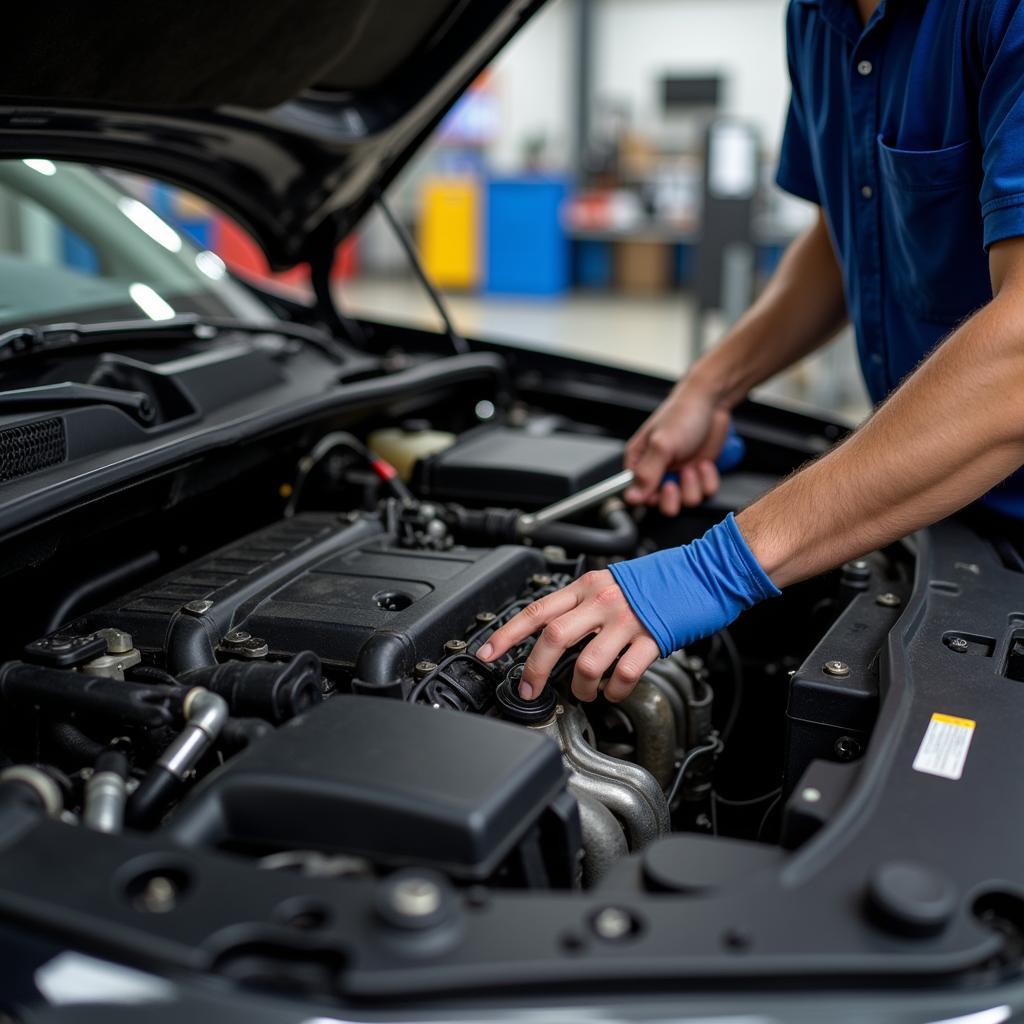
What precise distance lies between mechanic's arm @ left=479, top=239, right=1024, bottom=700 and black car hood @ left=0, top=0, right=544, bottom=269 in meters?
0.83

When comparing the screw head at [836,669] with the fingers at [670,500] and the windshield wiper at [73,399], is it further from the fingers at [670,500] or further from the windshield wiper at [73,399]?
the windshield wiper at [73,399]

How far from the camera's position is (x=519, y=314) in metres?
9.42

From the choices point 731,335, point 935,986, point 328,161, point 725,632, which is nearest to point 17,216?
point 328,161

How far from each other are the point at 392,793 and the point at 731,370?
120 cm

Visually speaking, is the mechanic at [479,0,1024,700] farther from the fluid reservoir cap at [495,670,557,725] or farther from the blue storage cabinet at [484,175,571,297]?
the blue storage cabinet at [484,175,571,297]

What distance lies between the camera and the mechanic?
3.66ft

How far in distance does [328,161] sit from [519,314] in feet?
25.1

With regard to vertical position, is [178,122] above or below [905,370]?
above

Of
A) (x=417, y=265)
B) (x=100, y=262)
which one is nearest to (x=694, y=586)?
(x=417, y=265)

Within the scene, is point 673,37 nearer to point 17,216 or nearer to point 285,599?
point 17,216

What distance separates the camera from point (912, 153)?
1394 millimetres

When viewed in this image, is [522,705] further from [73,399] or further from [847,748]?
[73,399]

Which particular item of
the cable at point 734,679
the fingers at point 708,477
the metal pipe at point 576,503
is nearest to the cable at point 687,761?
the cable at point 734,679

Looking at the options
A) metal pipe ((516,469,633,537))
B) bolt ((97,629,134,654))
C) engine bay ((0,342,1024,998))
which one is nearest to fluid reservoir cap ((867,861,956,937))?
engine bay ((0,342,1024,998))
